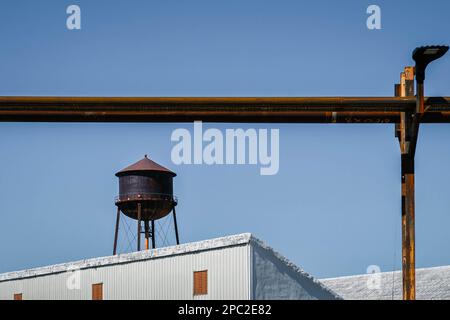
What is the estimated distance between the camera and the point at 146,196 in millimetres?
43719

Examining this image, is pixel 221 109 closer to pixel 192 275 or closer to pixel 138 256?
pixel 192 275

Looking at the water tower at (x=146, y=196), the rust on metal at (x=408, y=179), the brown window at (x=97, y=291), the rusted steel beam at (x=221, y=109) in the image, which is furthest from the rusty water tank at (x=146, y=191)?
the rust on metal at (x=408, y=179)

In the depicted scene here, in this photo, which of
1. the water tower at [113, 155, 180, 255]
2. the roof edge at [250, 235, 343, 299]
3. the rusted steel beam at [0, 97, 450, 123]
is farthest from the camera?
the water tower at [113, 155, 180, 255]

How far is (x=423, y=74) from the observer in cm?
1330

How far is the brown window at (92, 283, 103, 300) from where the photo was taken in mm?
35062

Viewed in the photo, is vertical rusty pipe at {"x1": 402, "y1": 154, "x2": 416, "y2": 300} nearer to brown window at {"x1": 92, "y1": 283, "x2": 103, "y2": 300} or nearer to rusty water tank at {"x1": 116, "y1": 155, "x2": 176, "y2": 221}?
brown window at {"x1": 92, "y1": 283, "x2": 103, "y2": 300}

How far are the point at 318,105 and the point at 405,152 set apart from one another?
1.62 meters

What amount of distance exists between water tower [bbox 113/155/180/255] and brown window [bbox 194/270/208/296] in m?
11.2

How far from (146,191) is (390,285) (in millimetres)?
14591

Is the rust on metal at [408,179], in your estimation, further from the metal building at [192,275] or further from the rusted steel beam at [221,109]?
the metal building at [192,275]

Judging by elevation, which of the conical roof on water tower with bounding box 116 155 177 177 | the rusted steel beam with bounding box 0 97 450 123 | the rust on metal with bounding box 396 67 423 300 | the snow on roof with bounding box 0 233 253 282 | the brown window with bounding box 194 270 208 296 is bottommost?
the brown window with bounding box 194 270 208 296

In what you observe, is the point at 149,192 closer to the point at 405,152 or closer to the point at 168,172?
the point at 168,172

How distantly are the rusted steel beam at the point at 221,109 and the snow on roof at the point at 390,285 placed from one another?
99.2 ft

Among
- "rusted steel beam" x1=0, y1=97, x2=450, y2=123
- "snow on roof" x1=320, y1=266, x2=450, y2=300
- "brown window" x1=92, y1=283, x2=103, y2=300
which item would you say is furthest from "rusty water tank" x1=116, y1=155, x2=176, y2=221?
"rusted steel beam" x1=0, y1=97, x2=450, y2=123
